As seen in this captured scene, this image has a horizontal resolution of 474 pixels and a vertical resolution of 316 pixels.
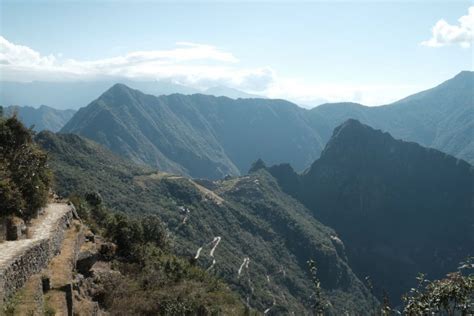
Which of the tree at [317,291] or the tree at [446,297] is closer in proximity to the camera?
the tree at [446,297]

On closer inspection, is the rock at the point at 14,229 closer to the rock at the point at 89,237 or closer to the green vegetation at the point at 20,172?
the green vegetation at the point at 20,172

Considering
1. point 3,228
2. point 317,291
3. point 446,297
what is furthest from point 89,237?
point 446,297

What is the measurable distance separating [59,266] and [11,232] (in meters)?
2.92

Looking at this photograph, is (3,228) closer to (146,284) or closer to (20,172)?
(20,172)

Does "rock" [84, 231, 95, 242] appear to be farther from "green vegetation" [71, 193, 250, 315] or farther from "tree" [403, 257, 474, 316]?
"tree" [403, 257, 474, 316]

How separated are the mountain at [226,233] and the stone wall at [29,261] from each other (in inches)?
3034

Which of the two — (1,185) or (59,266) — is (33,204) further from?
(59,266)

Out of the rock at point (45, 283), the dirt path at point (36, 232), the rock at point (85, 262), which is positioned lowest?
the rock at point (85, 262)

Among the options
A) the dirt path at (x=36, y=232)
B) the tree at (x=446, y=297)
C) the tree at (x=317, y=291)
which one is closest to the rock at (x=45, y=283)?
the dirt path at (x=36, y=232)

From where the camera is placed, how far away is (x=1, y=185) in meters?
23.0

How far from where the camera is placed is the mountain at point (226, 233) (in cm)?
11850

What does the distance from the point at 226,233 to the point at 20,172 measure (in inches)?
5176

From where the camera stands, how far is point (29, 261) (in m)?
19.2

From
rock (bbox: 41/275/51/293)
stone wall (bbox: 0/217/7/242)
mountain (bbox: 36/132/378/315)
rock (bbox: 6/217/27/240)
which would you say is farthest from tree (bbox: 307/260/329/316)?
mountain (bbox: 36/132/378/315)
